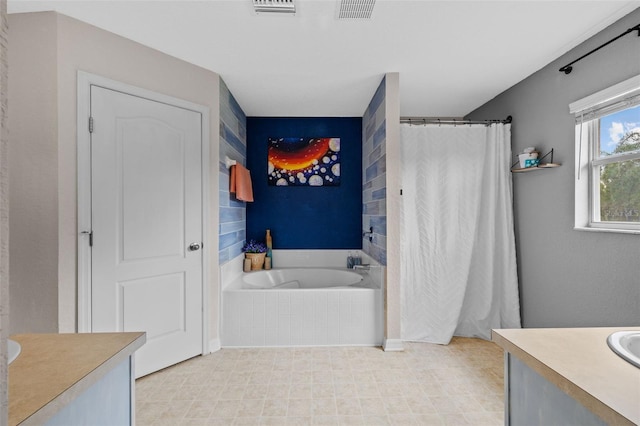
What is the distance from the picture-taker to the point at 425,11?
1884mm

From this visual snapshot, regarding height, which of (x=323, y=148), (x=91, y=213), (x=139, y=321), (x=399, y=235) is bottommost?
(x=139, y=321)

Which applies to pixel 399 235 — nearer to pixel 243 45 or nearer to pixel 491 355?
pixel 491 355

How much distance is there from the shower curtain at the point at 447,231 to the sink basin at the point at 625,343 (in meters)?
1.90

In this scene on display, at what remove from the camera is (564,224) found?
2.40m

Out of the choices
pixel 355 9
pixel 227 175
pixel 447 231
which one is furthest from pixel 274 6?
pixel 447 231

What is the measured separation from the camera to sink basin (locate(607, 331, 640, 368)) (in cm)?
84

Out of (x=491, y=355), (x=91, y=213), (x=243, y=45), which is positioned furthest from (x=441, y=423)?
(x=243, y=45)

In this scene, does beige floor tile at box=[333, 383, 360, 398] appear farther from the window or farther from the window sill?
the window

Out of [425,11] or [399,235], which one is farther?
[399,235]

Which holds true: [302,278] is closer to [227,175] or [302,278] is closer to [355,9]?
[227,175]

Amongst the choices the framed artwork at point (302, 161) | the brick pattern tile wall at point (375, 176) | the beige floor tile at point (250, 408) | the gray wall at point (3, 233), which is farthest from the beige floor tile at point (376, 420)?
the framed artwork at point (302, 161)

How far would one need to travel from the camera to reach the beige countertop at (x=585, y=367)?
25.8 inches

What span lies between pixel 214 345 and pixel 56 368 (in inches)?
83.3

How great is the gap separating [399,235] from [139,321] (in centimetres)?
207
